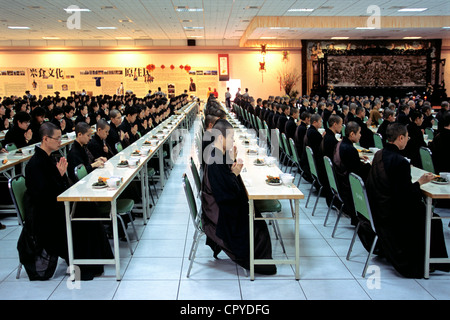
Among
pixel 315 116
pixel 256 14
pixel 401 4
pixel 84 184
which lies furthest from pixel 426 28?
pixel 84 184

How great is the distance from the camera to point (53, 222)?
3.90 meters

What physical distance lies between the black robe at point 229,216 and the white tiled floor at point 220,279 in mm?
252

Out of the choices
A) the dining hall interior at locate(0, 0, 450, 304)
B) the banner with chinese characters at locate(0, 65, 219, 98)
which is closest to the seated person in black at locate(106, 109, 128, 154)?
the dining hall interior at locate(0, 0, 450, 304)

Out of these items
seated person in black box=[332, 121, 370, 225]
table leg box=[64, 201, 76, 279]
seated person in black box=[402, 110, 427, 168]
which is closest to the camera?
table leg box=[64, 201, 76, 279]

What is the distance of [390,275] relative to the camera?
12.8ft

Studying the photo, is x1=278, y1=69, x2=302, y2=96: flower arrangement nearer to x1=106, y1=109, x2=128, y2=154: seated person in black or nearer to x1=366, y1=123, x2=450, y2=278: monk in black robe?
x1=106, y1=109, x2=128, y2=154: seated person in black

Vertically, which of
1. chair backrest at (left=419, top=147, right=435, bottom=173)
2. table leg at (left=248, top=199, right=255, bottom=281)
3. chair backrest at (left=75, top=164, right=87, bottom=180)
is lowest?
table leg at (left=248, top=199, right=255, bottom=281)

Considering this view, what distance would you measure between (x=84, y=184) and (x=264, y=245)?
6.25 ft

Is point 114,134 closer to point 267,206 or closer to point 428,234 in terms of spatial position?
point 267,206

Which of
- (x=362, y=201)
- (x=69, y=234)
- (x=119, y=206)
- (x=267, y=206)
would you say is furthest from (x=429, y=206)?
(x=69, y=234)

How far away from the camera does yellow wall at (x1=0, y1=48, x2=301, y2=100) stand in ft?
79.3

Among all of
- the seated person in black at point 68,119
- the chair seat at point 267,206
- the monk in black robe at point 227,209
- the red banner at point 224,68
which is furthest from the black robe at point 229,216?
the red banner at point 224,68

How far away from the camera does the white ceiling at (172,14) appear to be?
12961 millimetres

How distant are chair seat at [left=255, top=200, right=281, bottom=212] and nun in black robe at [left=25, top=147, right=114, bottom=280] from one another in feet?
5.37
